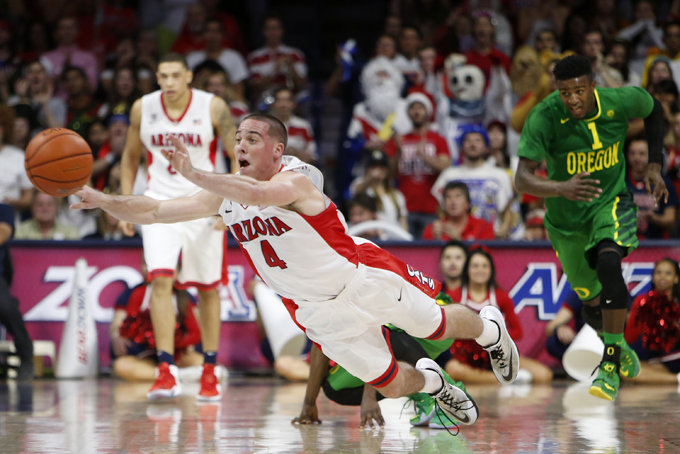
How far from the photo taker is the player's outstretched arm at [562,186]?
5.40 m

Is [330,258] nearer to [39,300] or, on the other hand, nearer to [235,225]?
[235,225]

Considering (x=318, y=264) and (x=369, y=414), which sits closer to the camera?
(x=318, y=264)

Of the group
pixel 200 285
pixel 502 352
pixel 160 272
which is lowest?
pixel 502 352

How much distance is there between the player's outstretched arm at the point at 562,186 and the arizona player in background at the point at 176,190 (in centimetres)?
248

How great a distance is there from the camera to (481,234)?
884 cm

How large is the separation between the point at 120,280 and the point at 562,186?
4979 millimetres

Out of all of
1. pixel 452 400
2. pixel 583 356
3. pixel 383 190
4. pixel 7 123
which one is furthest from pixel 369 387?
pixel 7 123

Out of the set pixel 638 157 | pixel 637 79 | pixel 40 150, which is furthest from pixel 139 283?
pixel 637 79

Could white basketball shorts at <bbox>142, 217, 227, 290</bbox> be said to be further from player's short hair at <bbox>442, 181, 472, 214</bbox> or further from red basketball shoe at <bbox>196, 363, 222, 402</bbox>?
player's short hair at <bbox>442, 181, 472, 214</bbox>

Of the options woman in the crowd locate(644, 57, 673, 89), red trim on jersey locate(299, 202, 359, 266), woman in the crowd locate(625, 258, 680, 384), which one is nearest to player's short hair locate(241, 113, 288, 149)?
red trim on jersey locate(299, 202, 359, 266)

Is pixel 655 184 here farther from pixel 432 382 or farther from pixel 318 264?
pixel 318 264

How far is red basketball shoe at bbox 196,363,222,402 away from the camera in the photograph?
6.63m

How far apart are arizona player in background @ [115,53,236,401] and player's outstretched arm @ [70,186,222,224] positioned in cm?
236

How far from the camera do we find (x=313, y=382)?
5.40 metres
